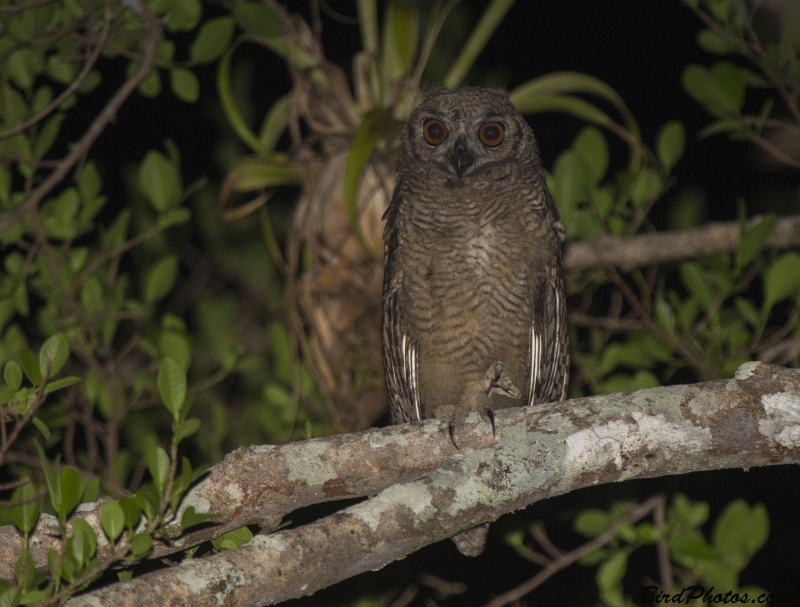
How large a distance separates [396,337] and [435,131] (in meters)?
1.07

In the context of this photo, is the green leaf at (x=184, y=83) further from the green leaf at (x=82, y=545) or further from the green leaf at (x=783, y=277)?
the green leaf at (x=783, y=277)

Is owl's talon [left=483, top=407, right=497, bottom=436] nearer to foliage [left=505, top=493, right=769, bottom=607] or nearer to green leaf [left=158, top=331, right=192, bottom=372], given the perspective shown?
foliage [left=505, top=493, right=769, bottom=607]

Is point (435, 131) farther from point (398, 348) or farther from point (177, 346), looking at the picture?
point (177, 346)

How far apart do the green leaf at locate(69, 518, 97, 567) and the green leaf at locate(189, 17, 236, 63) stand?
2450mm

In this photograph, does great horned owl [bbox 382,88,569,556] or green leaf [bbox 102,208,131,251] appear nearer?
great horned owl [bbox 382,88,569,556]

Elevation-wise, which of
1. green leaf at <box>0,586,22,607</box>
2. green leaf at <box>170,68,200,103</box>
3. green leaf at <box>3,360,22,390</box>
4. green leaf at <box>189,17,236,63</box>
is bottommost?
green leaf at <box>0,586,22,607</box>

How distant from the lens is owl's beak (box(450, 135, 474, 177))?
3.91 metres

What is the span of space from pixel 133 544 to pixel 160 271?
2.21m

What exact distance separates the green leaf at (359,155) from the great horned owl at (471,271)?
159mm

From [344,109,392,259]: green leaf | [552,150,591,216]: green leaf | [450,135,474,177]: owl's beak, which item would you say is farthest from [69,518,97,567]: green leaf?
[552,150,591,216]: green leaf

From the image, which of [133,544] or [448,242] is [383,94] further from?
[133,544]

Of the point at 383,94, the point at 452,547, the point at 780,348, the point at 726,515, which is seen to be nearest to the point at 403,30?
the point at 383,94

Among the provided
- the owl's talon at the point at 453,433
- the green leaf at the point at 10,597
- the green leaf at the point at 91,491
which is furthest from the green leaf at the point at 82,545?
the owl's talon at the point at 453,433

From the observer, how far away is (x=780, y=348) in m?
3.69
